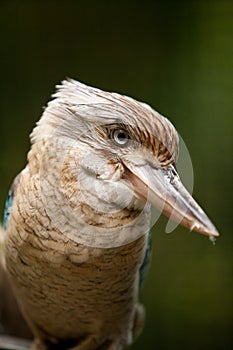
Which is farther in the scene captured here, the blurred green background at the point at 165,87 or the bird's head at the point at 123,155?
the blurred green background at the point at 165,87

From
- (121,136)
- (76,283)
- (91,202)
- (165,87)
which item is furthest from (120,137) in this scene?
(165,87)

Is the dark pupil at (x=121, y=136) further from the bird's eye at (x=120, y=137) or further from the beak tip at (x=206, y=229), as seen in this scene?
the beak tip at (x=206, y=229)

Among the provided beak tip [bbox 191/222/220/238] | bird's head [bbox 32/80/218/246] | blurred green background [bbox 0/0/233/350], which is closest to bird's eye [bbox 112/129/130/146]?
bird's head [bbox 32/80/218/246]

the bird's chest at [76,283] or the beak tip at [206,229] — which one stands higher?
the beak tip at [206,229]

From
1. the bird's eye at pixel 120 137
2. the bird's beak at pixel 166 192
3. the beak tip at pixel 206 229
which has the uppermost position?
the bird's eye at pixel 120 137

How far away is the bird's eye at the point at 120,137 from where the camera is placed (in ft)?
2.89

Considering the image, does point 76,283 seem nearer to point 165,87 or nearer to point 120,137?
point 120,137

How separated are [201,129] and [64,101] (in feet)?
3.21

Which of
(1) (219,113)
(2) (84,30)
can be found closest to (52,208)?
(1) (219,113)

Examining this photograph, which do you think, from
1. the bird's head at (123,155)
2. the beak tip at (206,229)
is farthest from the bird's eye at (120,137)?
the beak tip at (206,229)

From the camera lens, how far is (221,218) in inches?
75.5

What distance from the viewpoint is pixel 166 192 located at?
2.83 feet

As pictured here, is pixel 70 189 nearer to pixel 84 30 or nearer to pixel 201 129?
pixel 201 129

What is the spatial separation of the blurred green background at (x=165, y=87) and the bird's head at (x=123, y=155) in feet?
3.17
